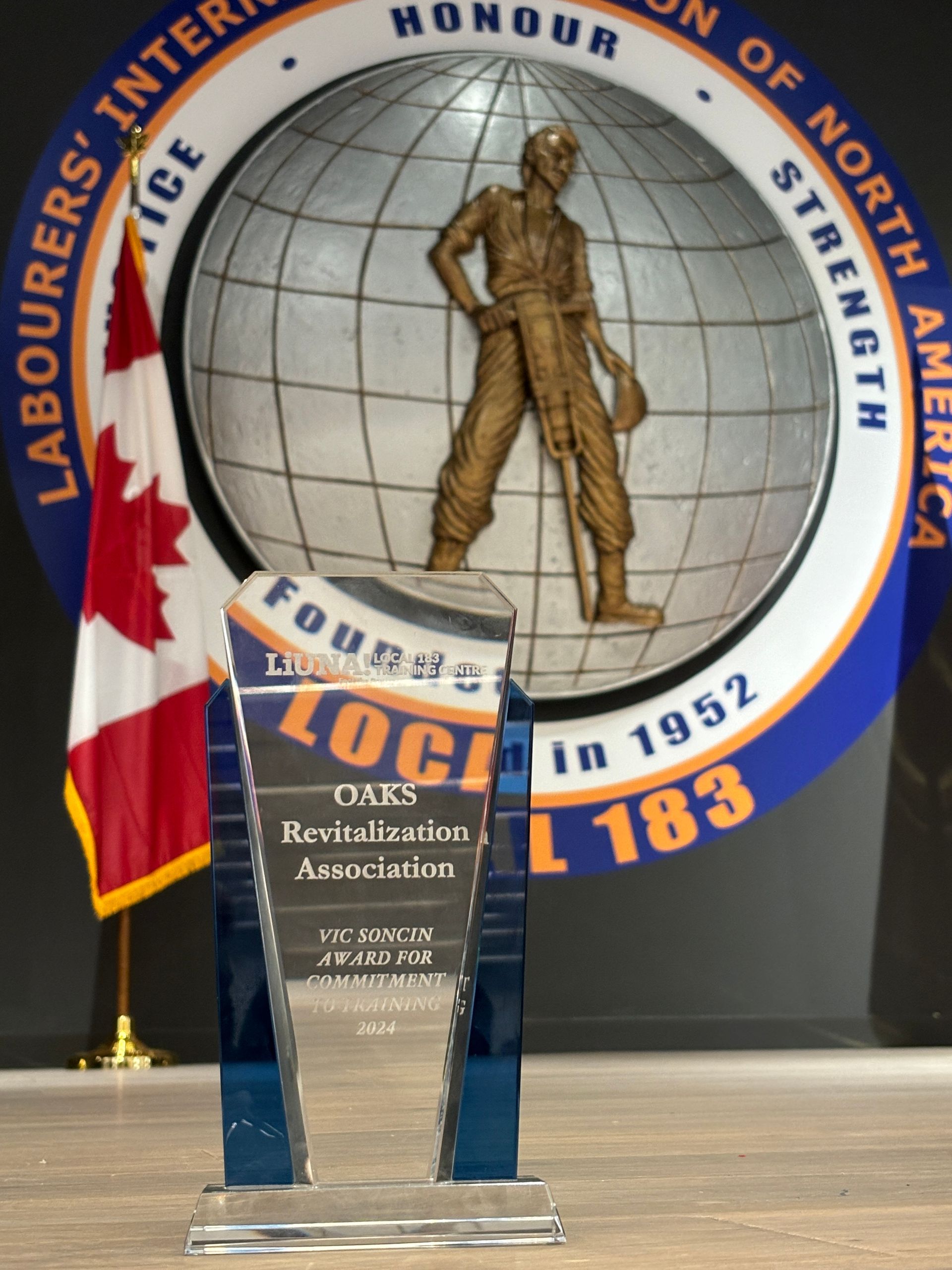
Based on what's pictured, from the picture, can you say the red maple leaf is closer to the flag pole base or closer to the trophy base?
the flag pole base

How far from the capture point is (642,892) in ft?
11.4

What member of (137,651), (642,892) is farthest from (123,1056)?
(642,892)

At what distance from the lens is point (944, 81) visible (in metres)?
3.75

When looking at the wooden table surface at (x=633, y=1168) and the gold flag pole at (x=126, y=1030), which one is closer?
the wooden table surface at (x=633, y=1168)

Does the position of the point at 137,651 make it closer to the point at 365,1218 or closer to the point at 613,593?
the point at 613,593

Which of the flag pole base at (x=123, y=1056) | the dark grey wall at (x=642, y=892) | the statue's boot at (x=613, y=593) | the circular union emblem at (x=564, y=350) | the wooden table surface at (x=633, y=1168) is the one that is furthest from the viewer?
the statue's boot at (x=613, y=593)

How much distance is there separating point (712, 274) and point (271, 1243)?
108 inches

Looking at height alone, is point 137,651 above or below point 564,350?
below

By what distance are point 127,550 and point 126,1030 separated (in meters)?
1.04

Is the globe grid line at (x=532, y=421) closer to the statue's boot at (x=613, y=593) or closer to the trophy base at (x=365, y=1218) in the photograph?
the statue's boot at (x=613, y=593)

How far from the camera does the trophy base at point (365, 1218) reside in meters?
1.36

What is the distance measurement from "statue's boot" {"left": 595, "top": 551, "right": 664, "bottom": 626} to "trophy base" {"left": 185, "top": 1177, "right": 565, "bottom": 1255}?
85.3 inches

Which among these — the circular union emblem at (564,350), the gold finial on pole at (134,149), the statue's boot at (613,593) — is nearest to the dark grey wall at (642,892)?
the circular union emblem at (564,350)

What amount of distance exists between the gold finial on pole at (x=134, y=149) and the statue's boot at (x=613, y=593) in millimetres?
1367
